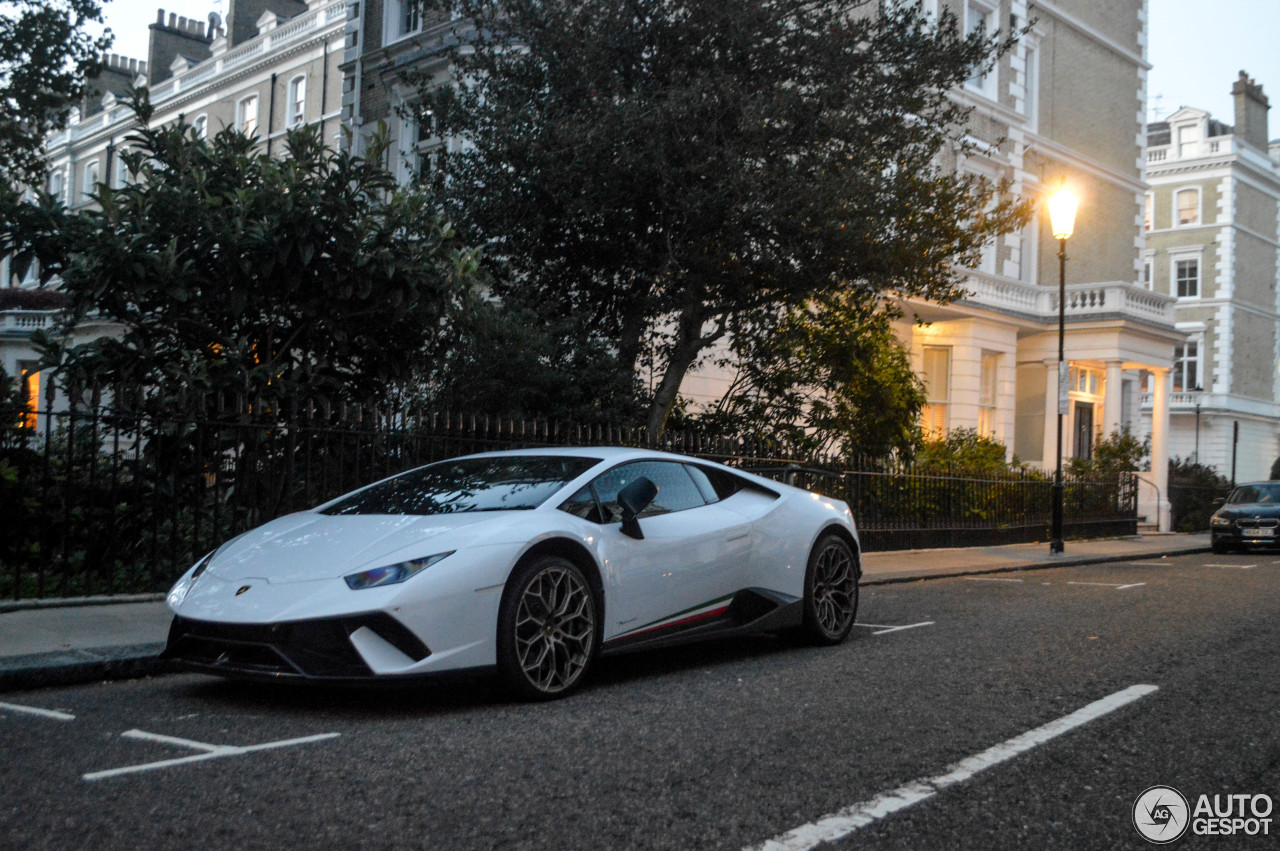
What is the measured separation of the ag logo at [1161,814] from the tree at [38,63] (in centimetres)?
2755

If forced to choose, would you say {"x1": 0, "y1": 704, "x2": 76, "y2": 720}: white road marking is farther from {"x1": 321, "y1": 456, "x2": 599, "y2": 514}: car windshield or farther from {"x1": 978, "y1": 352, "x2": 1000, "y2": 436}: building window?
{"x1": 978, "y1": 352, "x2": 1000, "y2": 436}: building window

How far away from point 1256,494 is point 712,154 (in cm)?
1778

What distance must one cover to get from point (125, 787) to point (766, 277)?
11019mm

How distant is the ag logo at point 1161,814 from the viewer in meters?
3.86

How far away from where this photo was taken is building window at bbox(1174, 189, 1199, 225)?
174 feet

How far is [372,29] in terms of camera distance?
26.6m

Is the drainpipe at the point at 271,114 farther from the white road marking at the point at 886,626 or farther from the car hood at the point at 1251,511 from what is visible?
the white road marking at the point at 886,626

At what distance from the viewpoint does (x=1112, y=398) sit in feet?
98.4

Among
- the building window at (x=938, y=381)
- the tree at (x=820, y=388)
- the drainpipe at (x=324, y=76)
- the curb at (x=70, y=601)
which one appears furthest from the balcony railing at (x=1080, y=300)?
the curb at (x=70, y=601)

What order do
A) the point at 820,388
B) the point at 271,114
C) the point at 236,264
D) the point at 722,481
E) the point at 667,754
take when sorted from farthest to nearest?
the point at 271,114 → the point at 820,388 → the point at 236,264 → the point at 722,481 → the point at 667,754

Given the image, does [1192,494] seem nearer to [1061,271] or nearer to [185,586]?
[1061,271]

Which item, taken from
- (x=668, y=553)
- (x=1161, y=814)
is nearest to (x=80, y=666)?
(x=668, y=553)

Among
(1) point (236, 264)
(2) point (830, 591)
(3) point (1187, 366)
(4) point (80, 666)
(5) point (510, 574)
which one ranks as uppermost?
(3) point (1187, 366)

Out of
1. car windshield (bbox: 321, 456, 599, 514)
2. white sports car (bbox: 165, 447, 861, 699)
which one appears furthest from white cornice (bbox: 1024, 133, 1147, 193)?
car windshield (bbox: 321, 456, 599, 514)
